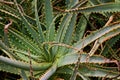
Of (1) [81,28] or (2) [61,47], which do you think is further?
(1) [81,28]

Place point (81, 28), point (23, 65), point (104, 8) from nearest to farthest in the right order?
point (23, 65)
point (104, 8)
point (81, 28)

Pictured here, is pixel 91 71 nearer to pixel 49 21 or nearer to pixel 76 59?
pixel 76 59

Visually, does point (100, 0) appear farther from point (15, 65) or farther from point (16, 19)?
point (15, 65)

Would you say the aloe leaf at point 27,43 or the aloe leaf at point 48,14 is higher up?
the aloe leaf at point 48,14

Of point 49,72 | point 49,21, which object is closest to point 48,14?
point 49,21

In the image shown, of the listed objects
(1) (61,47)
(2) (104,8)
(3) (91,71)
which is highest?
(2) (104,8)

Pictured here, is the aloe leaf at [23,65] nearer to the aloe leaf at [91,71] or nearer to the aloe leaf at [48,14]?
the aloe leaf at [91,71]

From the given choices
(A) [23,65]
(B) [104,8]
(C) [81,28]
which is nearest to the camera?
(A) [23,65]

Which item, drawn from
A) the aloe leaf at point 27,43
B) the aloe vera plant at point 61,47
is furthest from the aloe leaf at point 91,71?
the aloe leaf at point 27,43

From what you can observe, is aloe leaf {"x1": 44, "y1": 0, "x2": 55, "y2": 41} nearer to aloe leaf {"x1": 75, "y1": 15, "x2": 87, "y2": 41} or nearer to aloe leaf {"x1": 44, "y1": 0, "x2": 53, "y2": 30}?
aloe leaf {"x1": 44, "y1": 0, "x2": 53, "y2": 30}

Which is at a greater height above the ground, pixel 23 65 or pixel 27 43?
pixel 27 43

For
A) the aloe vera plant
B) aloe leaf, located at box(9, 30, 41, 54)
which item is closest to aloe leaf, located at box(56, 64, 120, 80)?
the aloe vera plant
